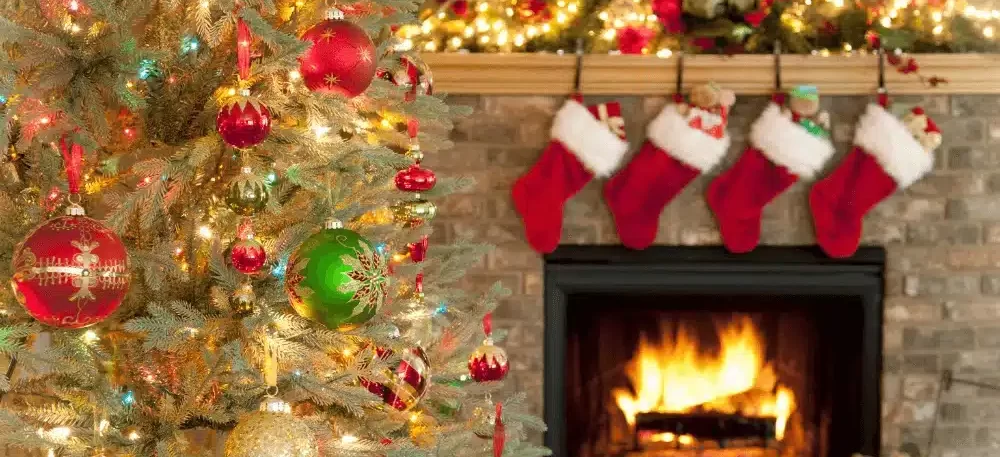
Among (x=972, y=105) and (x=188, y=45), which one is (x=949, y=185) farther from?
(x=188, y=45)

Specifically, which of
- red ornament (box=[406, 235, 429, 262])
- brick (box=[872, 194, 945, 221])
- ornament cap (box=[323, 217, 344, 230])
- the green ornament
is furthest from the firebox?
ornament cap (box=[323, 217, 344, 230])

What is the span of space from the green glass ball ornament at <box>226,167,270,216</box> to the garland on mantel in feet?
4.66

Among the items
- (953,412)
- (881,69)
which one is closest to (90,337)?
(881,69)

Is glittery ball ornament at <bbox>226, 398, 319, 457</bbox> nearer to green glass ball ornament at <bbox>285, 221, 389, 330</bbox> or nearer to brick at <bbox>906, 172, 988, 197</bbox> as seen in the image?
green glass ball ornament at <bbox>285, 221, 389, 330</bbox>

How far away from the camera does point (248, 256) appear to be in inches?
48.4

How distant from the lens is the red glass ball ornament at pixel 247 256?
1229 millimetres

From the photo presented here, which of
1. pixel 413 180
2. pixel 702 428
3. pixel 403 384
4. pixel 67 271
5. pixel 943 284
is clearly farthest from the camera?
pixel 702 428

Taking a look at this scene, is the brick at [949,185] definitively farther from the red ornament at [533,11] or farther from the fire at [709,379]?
the red ornament at [533,11]

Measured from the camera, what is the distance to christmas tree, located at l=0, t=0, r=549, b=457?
46.9 inches

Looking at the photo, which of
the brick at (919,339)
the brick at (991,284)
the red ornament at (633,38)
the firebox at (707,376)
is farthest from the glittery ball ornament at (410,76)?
the brick at (991,284)

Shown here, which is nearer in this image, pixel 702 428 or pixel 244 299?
→ pixel 244 299

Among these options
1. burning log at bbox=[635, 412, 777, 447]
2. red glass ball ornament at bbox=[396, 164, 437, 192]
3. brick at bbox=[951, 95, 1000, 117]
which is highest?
brick at bbox=[951, 95, 1000, 117]

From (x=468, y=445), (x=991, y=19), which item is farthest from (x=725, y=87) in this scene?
(x=468, y=445)

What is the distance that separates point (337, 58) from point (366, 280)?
0.30 meters
